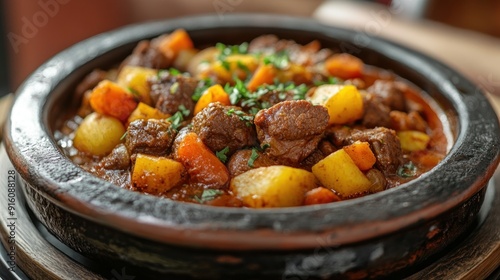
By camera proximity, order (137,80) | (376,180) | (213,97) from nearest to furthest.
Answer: (376,180) → (213,97) → (137,80)

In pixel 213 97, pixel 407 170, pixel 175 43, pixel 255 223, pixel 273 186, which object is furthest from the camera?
pixel 175 43

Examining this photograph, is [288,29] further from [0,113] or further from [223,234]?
[223,234]

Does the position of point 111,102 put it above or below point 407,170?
above

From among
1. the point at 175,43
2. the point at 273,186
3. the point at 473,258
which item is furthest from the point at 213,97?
the point at 473,258

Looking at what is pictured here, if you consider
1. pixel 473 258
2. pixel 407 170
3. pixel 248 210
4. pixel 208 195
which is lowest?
pixel 473 258

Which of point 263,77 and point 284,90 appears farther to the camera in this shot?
point 263,77

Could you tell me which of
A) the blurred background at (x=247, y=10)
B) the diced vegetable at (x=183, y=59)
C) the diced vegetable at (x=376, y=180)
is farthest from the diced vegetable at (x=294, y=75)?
the blurred background at (x=247, y=10)

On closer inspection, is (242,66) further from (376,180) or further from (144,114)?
(376,180)
